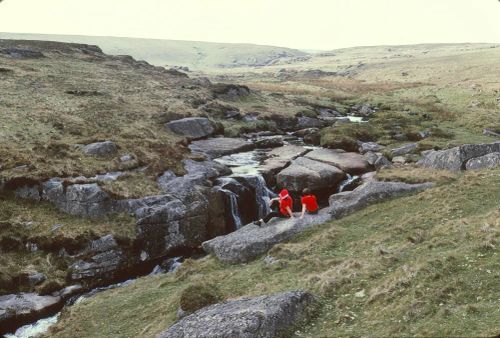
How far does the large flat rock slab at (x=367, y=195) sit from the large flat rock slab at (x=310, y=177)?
6346 mm

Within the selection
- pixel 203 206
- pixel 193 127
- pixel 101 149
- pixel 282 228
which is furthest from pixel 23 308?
pixel 193 127

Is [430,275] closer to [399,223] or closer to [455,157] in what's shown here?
[399,223]

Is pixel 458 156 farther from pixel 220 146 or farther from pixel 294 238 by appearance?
pixel 220 146

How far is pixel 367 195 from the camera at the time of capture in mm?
29016

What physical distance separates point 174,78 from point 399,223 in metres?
70.3

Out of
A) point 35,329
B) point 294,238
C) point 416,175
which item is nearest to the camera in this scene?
point 35,329

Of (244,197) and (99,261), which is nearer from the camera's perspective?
(99,261)

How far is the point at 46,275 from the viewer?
25.4 meters

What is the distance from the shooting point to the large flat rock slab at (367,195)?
1109 inches

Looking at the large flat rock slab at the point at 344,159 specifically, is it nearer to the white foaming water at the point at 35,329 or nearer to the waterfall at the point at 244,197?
the waterfall at the point at 244,197

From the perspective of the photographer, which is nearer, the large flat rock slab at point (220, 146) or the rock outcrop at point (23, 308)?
the rock outcrop at point (23, 308)

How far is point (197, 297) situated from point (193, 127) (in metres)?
35.2

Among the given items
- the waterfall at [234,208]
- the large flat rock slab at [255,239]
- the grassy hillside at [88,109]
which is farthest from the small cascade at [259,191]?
the large flat rock slab at [255,239]

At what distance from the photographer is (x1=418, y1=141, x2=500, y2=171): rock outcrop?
34.5m
